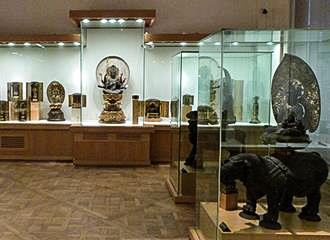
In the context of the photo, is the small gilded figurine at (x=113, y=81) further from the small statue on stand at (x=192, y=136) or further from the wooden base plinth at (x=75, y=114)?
the small statue on stand at (x=192, y=136)

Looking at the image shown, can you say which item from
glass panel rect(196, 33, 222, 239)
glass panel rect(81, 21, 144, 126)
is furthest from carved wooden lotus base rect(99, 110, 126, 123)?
glass panel rect(196, 33, 222, 239)

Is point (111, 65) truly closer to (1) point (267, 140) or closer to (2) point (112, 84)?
(2) point (112, 84)

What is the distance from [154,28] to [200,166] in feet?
14.8

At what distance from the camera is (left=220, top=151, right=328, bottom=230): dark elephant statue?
103 inches

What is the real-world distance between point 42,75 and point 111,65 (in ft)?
4.27

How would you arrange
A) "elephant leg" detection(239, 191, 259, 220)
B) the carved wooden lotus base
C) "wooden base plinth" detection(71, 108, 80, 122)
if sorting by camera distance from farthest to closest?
"wooden base plinth" detection(71, 108, 80, 122)
the carved wooden lotus base
"elephant leg" detection(239, 191, 259, 220)

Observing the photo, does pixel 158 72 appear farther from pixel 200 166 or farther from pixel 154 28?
pixel 200 166

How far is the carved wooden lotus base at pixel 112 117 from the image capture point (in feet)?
21.5

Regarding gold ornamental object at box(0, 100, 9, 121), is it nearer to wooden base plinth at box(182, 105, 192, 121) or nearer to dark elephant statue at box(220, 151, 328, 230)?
wooden base plinth at box(182, 105, 192, 121)

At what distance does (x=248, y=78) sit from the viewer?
3.05 meters

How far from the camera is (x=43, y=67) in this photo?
716 cm

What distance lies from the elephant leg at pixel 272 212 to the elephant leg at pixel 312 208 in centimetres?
29

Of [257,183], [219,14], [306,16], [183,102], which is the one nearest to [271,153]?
[257,183]

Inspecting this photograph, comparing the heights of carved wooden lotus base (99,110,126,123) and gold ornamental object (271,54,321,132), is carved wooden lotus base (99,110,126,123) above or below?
below
